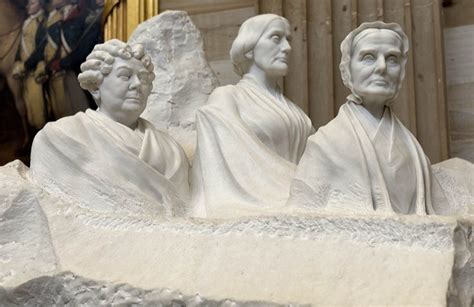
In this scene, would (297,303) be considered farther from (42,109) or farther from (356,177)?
(42,109)

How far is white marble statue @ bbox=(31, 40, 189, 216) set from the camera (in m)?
3.09

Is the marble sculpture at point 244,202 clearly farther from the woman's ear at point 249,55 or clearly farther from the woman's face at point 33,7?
the woman's face at point 33,7

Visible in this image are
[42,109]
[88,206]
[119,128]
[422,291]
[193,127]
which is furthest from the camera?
[42,109]

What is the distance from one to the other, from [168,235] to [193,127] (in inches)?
47.5

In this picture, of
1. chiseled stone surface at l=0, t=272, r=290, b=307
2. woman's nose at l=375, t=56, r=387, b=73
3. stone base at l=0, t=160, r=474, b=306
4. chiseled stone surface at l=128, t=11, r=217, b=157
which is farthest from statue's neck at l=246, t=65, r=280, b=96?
chiseled stone surface at l=0, t=272, r=290, b=307

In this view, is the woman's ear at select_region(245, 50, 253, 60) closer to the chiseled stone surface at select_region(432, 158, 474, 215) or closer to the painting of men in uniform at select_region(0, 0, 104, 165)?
the chiseled stone surface at select_region(432, 158, 474, 215)

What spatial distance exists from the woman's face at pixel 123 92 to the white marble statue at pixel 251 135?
249mm

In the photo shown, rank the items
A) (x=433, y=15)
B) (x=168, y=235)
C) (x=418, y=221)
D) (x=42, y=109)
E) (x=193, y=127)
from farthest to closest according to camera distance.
A: (x=42, y=109) < (x=433, y=15) < (x=193, y=127) < (x=168, y=235) < (x=418, y=221)

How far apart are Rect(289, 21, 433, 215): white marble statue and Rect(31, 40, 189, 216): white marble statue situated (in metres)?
0.56

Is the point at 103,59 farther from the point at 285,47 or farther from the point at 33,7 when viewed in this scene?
the point at 33,7

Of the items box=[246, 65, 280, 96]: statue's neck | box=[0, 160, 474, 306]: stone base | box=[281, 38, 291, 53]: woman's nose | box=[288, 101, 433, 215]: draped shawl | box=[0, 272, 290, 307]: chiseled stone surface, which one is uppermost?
box=[281, 38, 291, 53]: woman's nose

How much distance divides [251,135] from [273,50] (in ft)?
1.42

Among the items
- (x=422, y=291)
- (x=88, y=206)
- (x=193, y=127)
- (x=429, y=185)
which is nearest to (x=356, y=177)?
(x=429, y=185)

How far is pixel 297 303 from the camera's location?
2.38 m
